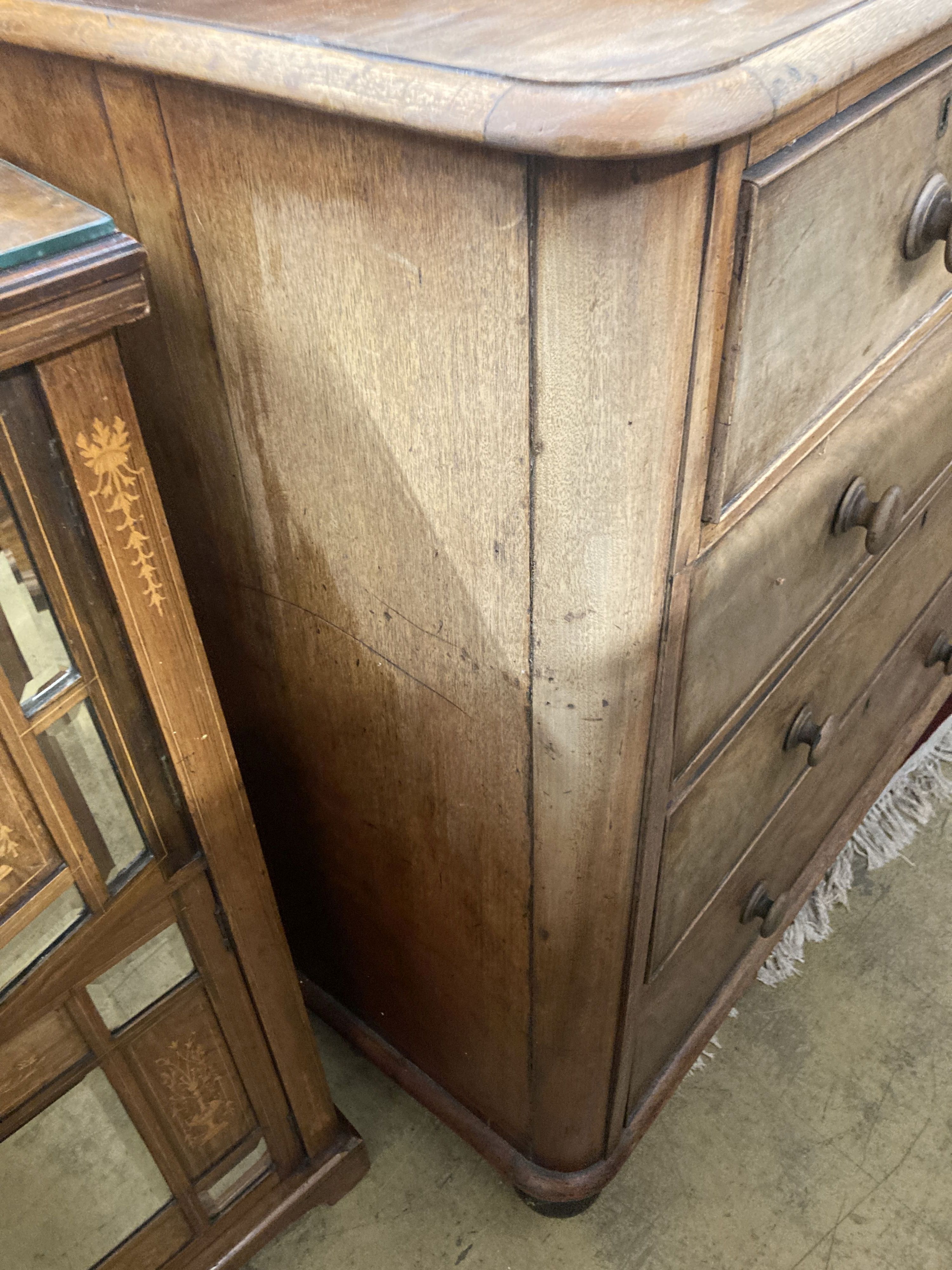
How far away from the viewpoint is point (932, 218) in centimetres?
54

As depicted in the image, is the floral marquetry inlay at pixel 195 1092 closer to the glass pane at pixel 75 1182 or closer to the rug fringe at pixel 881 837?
the glass pane at pixel 75 1182

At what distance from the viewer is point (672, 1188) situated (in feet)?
3.34

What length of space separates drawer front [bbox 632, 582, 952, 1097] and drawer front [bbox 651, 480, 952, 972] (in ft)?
0.11

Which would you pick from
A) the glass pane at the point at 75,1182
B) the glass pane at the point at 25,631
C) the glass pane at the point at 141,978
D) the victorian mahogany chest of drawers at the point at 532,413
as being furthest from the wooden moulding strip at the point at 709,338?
the glass pane at the point at 75,1182

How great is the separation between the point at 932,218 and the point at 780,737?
397 millimetres

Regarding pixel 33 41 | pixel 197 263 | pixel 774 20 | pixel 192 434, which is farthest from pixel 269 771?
pixel 774 20

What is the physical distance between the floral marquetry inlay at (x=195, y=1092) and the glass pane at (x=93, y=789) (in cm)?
20

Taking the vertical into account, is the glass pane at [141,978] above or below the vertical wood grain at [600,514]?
below

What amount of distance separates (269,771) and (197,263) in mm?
457

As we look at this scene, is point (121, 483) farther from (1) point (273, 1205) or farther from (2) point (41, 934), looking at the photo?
(1) point (273, 1205)

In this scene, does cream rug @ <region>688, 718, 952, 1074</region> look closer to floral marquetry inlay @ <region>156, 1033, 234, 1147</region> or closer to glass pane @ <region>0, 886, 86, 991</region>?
floral marquetry inlay @ <region>156, 1033, 234, 1147</region>

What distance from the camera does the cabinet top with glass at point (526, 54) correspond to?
1.17ft

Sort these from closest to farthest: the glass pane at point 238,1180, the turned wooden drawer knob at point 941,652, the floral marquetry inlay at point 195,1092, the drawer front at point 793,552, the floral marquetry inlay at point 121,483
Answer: the floral marquetry inlay at point 121,483 < the drawer front at point 793,552 < the floral marquetry inlay at point 195,1092 < the glass pane at point 238,1180 < the turned wooden drawer knob at point 941,652

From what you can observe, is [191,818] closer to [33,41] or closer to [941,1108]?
[33,41]
